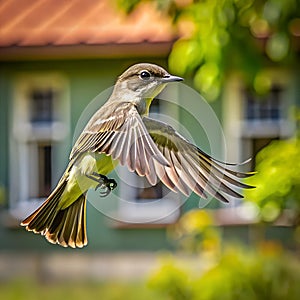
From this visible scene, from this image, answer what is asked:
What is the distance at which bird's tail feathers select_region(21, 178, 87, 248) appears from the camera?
3.24 feet

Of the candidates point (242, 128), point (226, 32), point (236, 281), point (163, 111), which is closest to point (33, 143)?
point (242, 128)

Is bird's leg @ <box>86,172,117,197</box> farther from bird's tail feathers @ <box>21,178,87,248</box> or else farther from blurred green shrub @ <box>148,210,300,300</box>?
blurred green shrub @ <box>148,210,300,300</box>

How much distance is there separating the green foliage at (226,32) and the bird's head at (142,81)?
6.28ft

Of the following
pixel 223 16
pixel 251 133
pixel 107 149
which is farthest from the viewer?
pixel 251 133

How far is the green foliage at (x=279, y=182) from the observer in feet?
10.5

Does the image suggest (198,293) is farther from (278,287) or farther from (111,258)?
(111,258)

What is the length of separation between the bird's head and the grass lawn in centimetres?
738

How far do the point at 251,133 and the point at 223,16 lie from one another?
6.04m

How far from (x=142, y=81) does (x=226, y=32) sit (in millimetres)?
2063

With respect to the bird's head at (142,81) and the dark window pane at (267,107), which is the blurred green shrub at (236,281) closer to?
the bird's head at (142,81)

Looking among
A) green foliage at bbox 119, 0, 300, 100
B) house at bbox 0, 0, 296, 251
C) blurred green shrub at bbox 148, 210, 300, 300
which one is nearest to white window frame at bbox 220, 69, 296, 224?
house at bbox 0, 0, 296, 251

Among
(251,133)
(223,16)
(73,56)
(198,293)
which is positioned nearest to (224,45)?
(223,16)

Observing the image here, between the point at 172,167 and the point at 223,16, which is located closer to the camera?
the point at 172,167

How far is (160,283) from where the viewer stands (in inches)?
186
